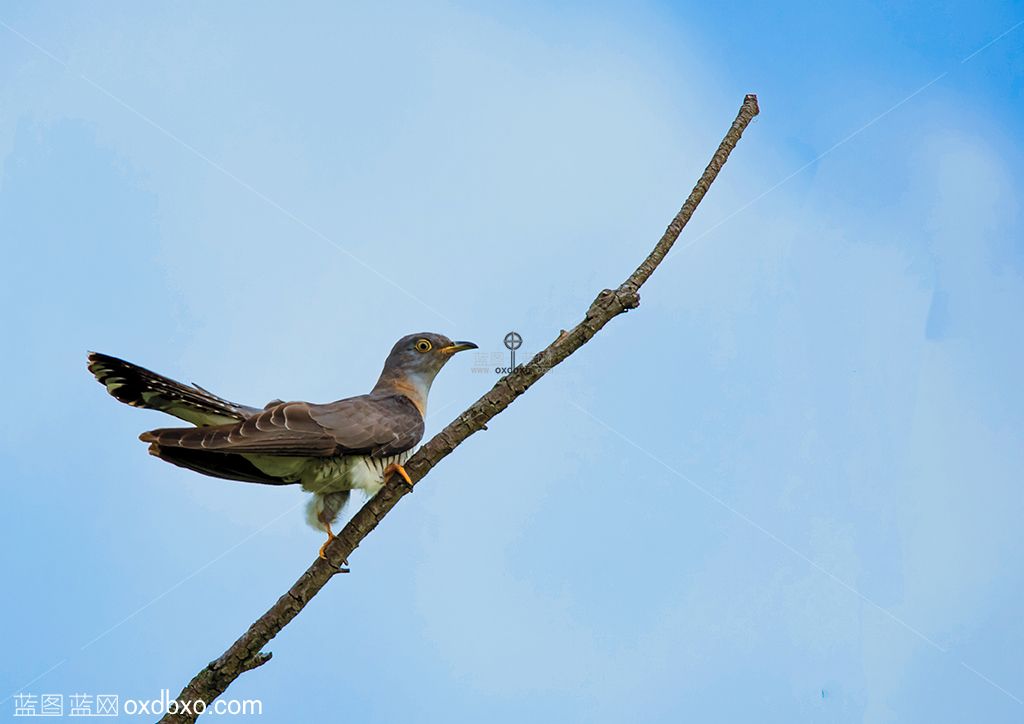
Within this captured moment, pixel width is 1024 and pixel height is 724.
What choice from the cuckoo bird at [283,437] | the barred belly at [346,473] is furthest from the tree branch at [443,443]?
the barred belly at [346,473]

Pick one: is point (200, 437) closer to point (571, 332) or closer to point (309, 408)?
point (309, 408)

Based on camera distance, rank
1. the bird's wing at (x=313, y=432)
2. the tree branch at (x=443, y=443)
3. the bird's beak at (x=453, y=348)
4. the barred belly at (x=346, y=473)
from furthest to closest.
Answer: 1. the bird's beak at (x=453, y=348)
2. the barred belly at (x=346, y=473)
3. the bird's wing at (x=313, y=432)
4. the tree branch at (x=443, y=443)

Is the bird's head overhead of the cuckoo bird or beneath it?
overhead

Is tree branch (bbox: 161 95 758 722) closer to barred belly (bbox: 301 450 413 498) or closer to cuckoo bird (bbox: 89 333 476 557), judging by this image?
cuckoo bird (bbox: 89 333 476 557)

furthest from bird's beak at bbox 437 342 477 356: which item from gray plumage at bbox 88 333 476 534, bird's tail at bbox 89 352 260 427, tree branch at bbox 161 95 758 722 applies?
tree branch at bbox 161 95 758 722

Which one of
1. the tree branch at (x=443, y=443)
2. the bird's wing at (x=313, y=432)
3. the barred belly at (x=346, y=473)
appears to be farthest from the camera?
the barred belly at (x=346, y=473)

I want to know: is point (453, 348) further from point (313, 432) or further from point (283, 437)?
point (283, 437)

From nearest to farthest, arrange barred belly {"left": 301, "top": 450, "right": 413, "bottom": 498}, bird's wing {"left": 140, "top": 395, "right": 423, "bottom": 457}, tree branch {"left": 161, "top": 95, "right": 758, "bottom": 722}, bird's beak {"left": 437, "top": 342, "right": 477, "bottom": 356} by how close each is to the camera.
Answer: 1. tree branch {"left": 161, "top": 95, "right": 758, "bottom": 722}
2. bird's wing {"left": 140, "top": 395, "right": 423, "bottom": 457}
3. barred belly {"left": 301, "top": 450, "right": 413, "bottom": 498}
4. bird's beak {"left": 437, "top": 342, "right": 477, "bottom": 356}

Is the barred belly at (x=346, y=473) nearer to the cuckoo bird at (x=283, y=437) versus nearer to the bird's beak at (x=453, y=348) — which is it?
the cuckoo bird at (x=283, y=437)

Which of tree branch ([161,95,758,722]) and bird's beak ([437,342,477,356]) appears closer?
tree branch ([161,95,758,722])

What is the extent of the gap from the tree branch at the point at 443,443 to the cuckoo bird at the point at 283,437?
0.10 meters

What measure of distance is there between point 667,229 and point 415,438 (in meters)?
1.40

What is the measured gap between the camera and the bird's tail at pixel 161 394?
10.9ft

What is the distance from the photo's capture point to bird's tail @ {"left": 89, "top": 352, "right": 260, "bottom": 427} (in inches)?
131
